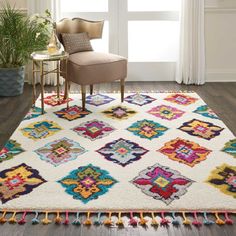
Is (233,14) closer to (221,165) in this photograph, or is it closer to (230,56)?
(230,56)

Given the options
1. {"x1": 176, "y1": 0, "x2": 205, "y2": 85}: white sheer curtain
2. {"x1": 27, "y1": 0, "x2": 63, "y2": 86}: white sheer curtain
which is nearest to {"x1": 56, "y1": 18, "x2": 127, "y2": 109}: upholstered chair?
{"x1": 27, "y1": 0, "x2": 63, "y2": 86}: white sheer curtain

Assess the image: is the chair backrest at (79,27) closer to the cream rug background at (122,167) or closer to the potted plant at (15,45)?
the potted plant at (15,45)

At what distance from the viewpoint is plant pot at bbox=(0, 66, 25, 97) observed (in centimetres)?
480

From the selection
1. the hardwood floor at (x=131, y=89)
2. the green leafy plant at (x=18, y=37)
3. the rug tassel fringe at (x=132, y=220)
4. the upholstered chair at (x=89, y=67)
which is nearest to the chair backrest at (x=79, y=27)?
the upholstered chair at (x=89, y=67)

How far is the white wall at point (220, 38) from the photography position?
5.46m

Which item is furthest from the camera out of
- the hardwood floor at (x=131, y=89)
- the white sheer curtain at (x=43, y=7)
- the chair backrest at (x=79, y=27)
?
the white sheer curtain at (x=43, y=7)

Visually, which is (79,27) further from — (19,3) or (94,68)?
(19,3)

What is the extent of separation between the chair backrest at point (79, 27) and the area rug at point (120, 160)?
0.82m

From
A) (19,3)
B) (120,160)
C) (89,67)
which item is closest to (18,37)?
(19,3)

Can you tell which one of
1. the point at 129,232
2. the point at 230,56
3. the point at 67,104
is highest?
the point at 230,56

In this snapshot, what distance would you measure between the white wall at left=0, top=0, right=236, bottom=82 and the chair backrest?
0.92 meters

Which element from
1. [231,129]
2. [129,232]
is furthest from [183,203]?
[231,129]

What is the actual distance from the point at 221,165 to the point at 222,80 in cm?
287

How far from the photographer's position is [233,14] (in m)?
5.51
